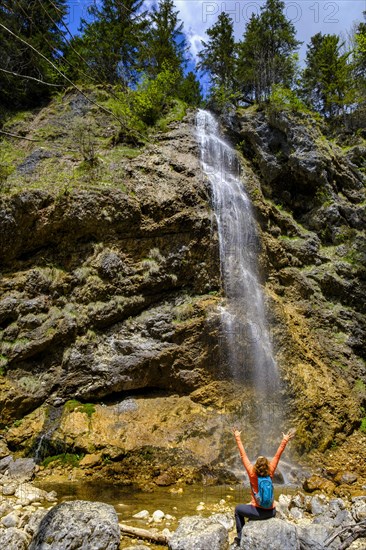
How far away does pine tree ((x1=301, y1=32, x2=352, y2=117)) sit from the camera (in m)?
23.0

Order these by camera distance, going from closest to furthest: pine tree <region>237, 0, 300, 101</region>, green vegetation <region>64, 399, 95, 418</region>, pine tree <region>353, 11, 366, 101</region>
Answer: green vegetation <region>64, 399, 95, 418</region> < pine tree <region>353, 11, 366, 101</region> < pine tree <region>237, 0, 300, 101</region>

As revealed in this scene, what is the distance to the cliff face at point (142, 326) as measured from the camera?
924 centimetres

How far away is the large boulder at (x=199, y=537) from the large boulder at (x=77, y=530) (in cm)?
80

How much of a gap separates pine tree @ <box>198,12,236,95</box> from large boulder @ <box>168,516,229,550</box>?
79.9ft

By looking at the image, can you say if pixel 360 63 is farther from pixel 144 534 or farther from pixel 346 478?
pixel 144 534

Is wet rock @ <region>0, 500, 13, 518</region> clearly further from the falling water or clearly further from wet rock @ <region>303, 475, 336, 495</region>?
the falling water

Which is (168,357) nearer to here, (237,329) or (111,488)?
(237,329)

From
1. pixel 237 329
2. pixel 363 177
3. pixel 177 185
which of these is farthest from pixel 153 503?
pixel 363 177

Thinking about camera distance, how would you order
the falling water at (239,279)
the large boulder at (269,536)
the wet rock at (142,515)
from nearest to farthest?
1. the large boulder at (269,536)
2. the wet rock at (142,515)
3. the falling water at (239,279)

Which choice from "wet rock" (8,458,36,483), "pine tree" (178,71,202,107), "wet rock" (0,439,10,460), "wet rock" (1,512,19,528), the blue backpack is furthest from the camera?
"pine tree" (178,71,202,107)

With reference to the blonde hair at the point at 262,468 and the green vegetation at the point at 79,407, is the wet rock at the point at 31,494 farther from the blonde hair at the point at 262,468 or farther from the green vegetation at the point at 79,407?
the blonde hair at the point at 262,468

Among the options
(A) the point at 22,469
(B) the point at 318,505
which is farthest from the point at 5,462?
(B) the point at 318,505

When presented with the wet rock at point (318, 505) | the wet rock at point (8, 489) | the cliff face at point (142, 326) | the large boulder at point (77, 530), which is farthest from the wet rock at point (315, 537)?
the wet rock at point (8, 489)

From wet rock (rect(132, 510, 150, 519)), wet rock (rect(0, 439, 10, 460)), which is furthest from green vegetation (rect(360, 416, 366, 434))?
wet rock (rect(0, 439, 10, 460))
